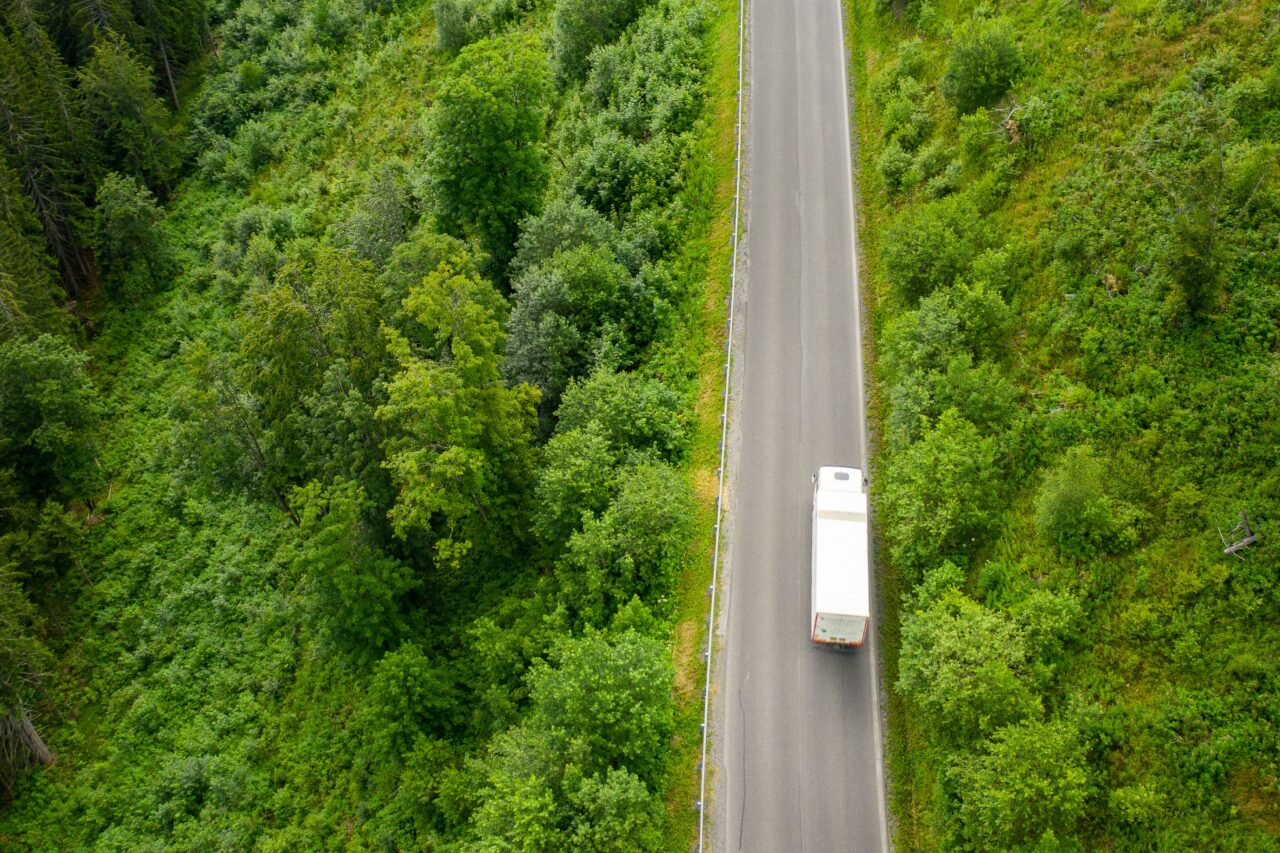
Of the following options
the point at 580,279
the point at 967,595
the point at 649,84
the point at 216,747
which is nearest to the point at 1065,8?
the point at 649,84

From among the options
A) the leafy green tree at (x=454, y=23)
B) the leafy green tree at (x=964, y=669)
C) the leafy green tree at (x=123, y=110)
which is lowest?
the leafy green tree at (x=964, y=669)

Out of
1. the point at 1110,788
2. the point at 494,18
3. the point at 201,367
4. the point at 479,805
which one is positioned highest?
the point at 494,18

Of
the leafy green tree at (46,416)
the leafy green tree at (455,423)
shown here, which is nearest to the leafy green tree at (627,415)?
the leafy green tree at (455,423)

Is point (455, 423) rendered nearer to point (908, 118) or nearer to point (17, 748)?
point (908, 118)

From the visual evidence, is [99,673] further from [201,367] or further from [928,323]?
[928,323]

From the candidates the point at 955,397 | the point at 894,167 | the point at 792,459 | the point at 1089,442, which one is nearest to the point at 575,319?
the point at 792,459

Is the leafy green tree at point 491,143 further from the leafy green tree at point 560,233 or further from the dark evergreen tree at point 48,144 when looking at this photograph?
the dark evergreen tree at point 48,144
